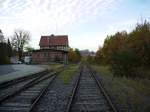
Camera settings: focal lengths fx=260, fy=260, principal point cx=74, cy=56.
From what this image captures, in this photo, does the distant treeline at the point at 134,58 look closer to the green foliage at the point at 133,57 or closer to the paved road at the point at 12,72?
the green foliage at the point at 133,57

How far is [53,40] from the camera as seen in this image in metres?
118

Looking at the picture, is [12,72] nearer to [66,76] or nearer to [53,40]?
[66,76]

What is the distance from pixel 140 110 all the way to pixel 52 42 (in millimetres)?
109945

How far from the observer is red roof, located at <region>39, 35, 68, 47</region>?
118 meters

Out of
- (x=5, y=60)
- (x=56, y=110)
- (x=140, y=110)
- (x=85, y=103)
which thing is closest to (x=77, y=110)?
Result: (x=56, y=110)

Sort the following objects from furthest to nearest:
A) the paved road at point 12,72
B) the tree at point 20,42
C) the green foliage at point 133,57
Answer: the tree at point 20,42 < the green foliage at point 133,57 < the paved road at point 12,72

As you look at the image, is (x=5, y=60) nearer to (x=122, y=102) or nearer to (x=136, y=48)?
(x=136, y=48)

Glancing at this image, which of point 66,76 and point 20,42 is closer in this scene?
point 66,76

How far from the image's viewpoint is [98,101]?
11406 mm

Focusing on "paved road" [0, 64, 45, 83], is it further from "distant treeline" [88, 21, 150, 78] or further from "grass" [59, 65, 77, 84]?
"distant treeline" [88, 21, 150, 78]

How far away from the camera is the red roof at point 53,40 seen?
117675 millimetres

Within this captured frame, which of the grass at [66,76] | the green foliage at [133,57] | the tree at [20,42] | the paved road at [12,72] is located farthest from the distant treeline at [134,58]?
the tree at [20,42]

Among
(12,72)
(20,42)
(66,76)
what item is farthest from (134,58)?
(20,42)

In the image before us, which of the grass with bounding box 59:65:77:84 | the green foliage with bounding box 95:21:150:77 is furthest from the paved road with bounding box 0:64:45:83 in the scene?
the green foliage with bounding box 95:21:150:77
